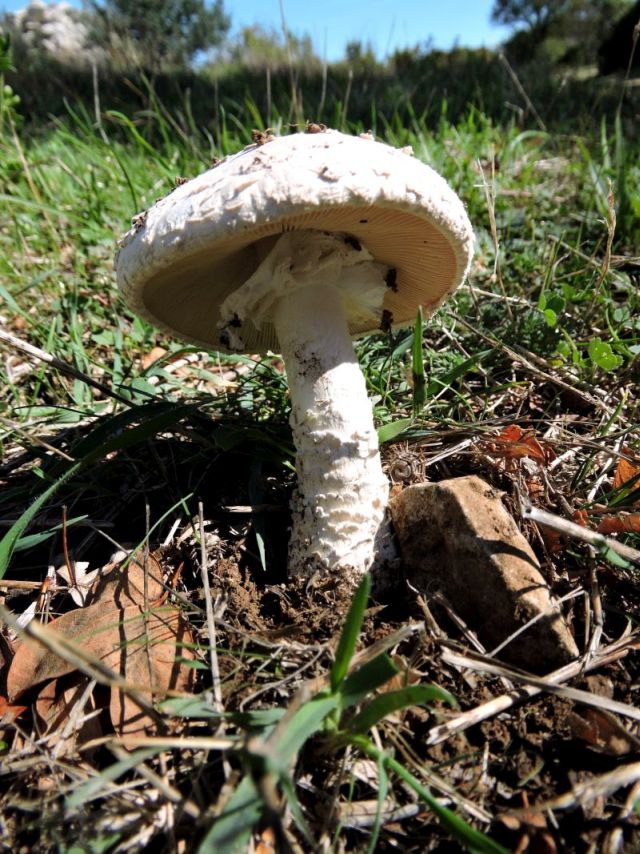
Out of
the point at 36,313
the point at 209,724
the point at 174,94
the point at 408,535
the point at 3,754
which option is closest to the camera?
the point at 209,724

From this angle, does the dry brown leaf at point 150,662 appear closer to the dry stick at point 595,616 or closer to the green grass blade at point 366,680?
the green grass blade at point 366,680

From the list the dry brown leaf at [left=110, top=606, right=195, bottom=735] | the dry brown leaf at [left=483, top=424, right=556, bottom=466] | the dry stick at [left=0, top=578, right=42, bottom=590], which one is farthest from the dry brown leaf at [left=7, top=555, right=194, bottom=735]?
the dry brown leaf at [left=483, top=424, right=556, bottom=466]

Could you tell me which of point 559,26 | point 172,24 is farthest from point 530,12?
point 172,24

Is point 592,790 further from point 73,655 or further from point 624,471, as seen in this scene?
point 73,655

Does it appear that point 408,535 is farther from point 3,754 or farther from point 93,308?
point 93,308

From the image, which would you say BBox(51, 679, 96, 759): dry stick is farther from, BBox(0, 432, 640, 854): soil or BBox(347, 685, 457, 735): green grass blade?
BBox(347, 685, 457, 735): green grass blade

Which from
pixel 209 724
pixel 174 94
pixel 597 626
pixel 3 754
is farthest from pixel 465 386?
pixel 174 94
